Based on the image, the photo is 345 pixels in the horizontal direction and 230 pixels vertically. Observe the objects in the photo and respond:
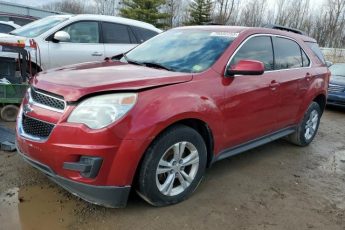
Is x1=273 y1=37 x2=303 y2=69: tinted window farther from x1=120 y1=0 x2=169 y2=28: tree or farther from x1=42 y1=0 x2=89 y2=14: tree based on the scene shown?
x1=42 y1=0 x2=89 y2=14: tree

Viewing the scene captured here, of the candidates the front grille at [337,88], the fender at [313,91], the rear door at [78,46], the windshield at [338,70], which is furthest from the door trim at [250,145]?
the windshield at [338,70]

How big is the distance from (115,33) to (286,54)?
401 centimetres

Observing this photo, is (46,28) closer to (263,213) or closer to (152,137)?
(152,137)

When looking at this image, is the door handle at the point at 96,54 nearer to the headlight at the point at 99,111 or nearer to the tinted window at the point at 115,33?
the tinted window at the point at 115,33

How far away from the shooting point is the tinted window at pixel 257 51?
13.8 ft

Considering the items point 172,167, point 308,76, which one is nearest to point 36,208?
point 172,167

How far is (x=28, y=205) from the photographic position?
3410 millimetres

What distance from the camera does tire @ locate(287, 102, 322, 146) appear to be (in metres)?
5.70

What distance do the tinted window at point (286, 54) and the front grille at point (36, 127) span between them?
298 centimetres

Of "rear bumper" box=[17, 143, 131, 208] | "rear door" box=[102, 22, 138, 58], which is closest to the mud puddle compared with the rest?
"rear bumper" box=[17, 143, 131, 208]

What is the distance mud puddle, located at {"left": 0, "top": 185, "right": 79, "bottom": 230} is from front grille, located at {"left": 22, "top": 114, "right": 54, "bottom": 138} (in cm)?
65

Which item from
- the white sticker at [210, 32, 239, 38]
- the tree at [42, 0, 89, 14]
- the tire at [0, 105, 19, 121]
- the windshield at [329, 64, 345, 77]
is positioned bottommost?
the tire at [0, 105, 19, 121]

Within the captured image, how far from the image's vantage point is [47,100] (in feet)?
10.7

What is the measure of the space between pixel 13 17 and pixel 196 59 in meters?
15.6
